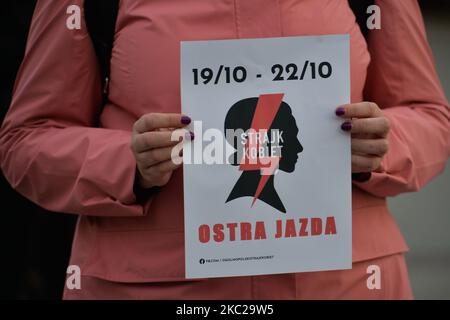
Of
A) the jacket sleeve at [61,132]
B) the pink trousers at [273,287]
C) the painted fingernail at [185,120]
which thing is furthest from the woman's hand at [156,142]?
the pink trousers at [273,287]

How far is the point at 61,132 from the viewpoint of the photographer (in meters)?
1.87

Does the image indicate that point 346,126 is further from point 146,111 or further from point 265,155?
point 146,111

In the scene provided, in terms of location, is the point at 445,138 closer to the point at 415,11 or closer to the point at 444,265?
the point at 415,11

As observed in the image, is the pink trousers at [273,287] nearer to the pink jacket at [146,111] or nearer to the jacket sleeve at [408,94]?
the pink jacket at [146,111]

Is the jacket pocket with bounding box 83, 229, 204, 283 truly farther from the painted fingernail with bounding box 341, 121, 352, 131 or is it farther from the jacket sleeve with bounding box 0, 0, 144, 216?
the painted fingernail with bounding box 341, 121, 352, 131

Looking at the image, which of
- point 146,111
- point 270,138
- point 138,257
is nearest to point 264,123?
point 270,138

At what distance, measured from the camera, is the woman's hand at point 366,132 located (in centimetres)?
165

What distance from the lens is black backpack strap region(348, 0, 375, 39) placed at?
74.9 inches

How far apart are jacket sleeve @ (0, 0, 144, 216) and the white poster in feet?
0.63

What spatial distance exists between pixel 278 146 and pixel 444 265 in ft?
9.74

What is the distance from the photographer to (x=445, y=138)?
1.98m

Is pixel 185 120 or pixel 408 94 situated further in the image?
pixel 408 94

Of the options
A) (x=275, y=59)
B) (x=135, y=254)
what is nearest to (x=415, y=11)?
(x=275, y=59)

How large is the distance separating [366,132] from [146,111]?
0.48 m
